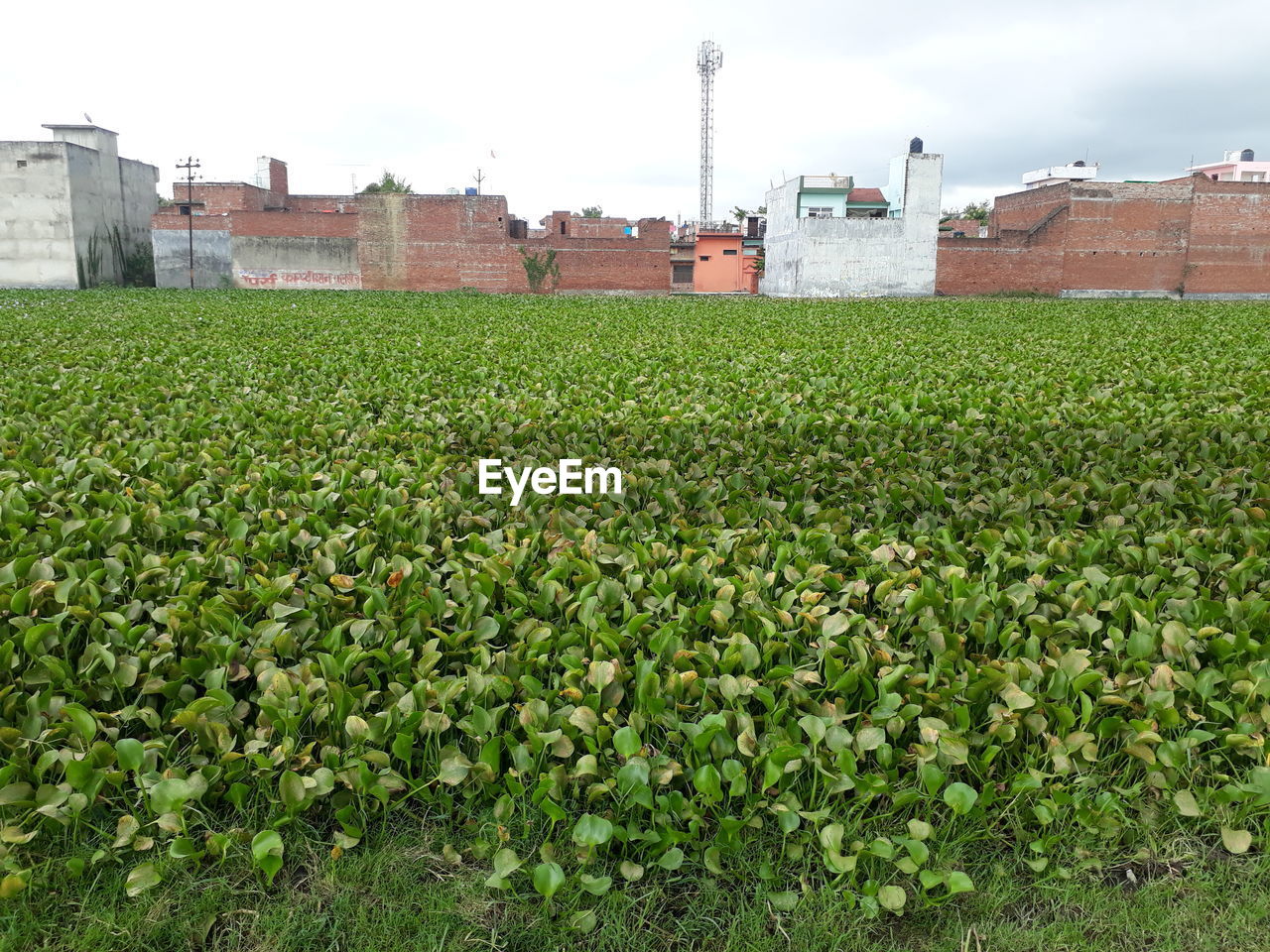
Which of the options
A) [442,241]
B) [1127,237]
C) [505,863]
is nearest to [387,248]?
[442,241]

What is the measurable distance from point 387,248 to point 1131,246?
3107 centimetres

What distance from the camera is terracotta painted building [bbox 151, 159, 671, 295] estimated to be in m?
38.2

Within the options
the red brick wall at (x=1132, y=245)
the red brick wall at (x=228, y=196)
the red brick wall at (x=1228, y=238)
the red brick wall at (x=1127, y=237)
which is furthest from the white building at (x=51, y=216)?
the red brick wall at (x=1228, y=238)

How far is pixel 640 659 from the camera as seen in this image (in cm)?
278

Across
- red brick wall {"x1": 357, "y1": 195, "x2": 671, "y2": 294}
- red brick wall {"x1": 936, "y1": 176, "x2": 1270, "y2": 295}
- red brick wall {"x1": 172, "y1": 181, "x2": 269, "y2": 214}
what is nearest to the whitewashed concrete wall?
red brick wall {"x1": 172, "y1": 181, "x2": 269, "y2": 214}

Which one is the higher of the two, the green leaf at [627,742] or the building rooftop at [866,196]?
the building rooftop at [866,196]

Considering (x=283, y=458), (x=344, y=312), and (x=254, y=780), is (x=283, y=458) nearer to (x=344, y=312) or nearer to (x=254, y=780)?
(x=254, y=780)

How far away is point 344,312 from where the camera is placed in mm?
19484

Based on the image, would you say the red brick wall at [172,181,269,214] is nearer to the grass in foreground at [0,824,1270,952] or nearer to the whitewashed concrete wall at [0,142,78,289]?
the whitewashed concrete wall at [0,142,78,289]

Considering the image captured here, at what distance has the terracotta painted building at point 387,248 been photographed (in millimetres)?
38156

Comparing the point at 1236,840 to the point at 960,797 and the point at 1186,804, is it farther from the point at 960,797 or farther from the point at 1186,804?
the point at 960,797

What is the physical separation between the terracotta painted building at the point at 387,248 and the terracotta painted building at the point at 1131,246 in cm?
1395

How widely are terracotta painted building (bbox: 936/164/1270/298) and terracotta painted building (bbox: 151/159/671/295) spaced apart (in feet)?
45.8

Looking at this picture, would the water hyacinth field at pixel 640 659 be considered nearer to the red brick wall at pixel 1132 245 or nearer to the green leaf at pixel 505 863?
the green leaf at pixel 505 863
